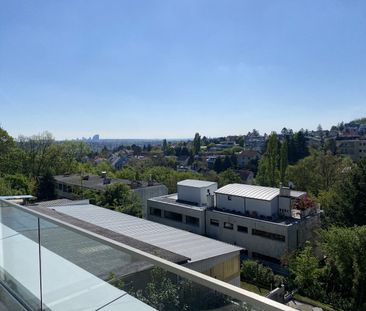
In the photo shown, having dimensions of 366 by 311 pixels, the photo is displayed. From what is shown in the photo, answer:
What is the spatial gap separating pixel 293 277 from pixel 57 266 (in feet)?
46.4

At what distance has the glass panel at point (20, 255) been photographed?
228cm

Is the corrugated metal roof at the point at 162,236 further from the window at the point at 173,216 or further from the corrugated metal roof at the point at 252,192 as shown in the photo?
the window at the point at 173,216

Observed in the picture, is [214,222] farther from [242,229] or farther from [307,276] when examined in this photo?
[307,276]

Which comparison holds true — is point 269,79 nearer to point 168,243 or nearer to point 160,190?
point 160,190

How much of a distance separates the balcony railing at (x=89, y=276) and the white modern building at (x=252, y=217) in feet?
46.4

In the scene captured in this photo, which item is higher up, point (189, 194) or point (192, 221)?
point (189, 194)

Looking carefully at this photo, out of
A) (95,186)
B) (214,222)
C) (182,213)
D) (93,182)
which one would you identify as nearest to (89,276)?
(214,222)

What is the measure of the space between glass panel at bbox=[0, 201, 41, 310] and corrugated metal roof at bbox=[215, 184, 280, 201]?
14976 mm

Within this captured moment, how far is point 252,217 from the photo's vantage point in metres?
16.9

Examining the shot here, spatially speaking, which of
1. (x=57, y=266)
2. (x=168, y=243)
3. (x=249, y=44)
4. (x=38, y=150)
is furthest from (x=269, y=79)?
(x=38, y=150)

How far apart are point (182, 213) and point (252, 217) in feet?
15.1

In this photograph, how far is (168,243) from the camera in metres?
8.25

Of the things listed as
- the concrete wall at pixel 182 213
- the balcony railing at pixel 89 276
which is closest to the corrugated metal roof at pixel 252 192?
the concrete wall at pixel 182 213

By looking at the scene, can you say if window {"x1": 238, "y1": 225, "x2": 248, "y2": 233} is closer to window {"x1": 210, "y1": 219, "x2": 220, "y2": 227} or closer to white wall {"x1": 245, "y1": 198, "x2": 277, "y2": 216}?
white wall {"x1": 245, "y1": 198, "x2": 277, "y2": 216}
